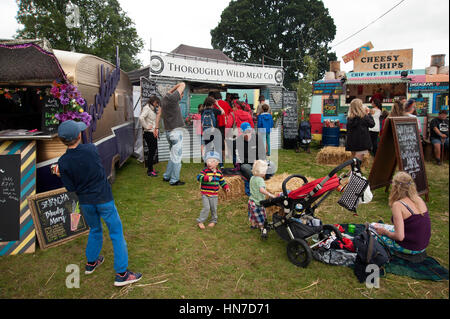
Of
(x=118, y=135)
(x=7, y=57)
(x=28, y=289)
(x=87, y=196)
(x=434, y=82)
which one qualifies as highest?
(x=434, y=82)

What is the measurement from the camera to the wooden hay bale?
571 centimetres

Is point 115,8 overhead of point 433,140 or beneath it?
overhead

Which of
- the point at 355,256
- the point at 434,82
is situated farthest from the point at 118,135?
the point at 434,82

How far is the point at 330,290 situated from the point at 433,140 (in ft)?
26.9

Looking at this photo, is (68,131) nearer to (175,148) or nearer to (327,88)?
(175,148)

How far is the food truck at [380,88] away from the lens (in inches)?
401

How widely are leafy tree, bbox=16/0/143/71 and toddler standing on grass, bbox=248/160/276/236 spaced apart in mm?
26058

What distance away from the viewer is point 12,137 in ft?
12.5

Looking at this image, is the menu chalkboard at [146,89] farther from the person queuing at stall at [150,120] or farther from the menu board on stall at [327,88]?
the menu board on stall at [327,88]

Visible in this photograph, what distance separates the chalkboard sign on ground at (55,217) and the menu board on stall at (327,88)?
10423 millimetres

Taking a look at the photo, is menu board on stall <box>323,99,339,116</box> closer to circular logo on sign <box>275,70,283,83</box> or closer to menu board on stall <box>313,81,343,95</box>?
menu board on stall <box>313,81,343,95</box>

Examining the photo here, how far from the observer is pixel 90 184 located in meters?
2.77

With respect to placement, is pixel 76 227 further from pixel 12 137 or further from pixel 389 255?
pixel 389 255
